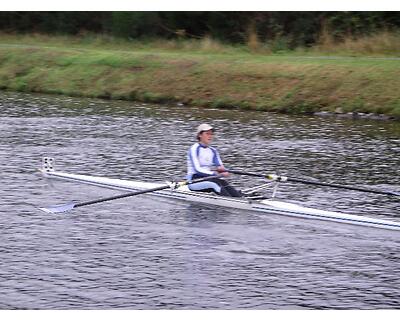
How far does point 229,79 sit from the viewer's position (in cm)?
3831

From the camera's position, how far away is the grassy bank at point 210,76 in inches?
1363

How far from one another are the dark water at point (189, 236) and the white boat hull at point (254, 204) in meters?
0.17

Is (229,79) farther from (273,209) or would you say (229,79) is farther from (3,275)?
(3,275)

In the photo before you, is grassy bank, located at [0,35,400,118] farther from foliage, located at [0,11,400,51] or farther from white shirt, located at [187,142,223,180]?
white shirt, located at [187,142,223,180]

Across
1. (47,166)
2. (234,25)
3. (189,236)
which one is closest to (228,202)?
(189,236)

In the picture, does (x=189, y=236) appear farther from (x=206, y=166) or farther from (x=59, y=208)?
(x=59, y=208)

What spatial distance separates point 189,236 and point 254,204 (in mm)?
2040

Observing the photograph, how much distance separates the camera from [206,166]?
61.5 feet

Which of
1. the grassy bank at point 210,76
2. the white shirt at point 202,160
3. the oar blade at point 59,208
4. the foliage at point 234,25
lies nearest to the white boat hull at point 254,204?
the white shirt at point 202,160

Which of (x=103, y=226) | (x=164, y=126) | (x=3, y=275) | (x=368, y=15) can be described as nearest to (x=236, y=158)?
(x=164, y=126)

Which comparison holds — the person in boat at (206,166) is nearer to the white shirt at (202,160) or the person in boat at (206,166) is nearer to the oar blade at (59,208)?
the white shirt at (202,160)

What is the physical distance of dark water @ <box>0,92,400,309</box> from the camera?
1309cm

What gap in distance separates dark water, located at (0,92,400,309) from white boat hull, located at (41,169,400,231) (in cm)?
17

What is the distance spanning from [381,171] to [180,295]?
11061 mm
